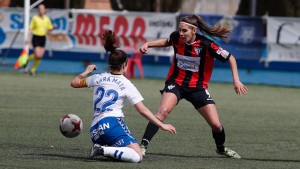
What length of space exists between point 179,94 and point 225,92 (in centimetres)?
1161

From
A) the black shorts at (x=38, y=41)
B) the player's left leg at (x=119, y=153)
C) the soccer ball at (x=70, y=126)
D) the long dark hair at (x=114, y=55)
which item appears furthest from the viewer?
the black shorts at (x=38, y=41)

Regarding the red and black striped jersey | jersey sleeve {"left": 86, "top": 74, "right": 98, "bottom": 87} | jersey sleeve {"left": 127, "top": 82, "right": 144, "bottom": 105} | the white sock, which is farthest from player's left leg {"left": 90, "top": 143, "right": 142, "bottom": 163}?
the red and black striped jersey

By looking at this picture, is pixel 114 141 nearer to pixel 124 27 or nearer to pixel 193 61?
pixel 193 61

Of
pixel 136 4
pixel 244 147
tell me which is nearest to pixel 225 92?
pixel 244 147

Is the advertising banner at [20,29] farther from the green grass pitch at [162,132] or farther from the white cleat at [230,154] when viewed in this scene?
the white cleat at [230,154]

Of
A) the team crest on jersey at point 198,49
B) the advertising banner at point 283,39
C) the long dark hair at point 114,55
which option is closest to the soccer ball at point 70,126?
the long dark hair at point 114,55

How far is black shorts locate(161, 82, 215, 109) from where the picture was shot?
1063 centimetres

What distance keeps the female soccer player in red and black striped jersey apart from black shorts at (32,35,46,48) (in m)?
15.8

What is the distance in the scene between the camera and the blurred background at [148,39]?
25203 millimetres

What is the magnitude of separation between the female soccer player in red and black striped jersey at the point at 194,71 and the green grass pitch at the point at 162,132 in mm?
375

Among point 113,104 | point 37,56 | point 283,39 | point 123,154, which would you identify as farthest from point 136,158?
point 37,56

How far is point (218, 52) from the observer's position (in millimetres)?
10570

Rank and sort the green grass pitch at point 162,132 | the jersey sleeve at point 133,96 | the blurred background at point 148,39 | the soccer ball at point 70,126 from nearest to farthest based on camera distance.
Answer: the jersey sleeve at point 133,96 → the green grass pitch at point 162,132 → the soccer ball at point 70,126 → the blurred background at point 148,39

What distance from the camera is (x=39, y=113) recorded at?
49.8 ft
